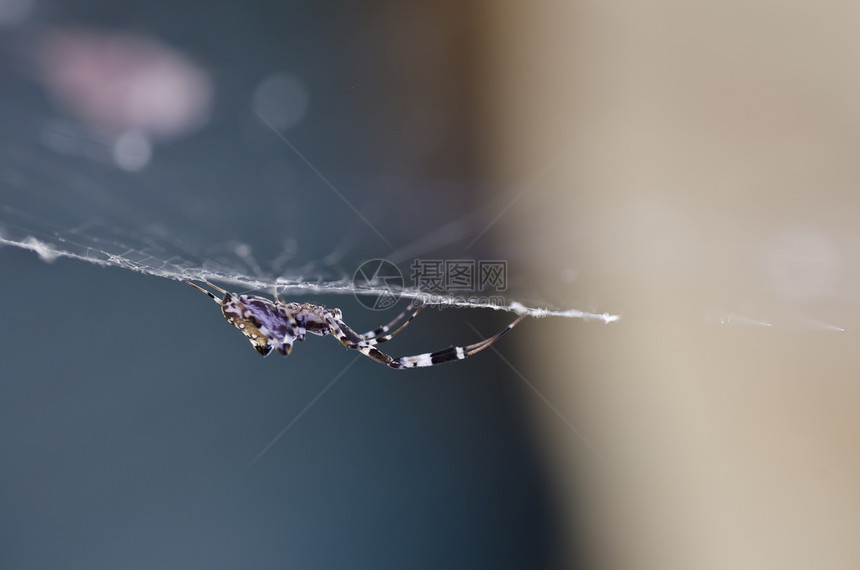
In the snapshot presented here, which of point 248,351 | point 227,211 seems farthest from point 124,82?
point 248,351

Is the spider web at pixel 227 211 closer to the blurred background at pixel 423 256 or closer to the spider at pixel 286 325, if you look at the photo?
the blurred background at pixel 423 256

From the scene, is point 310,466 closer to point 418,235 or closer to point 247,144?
point 418,235

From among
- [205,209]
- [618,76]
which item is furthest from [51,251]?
[618,76]

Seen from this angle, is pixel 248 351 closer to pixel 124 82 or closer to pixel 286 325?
pixel 286 325

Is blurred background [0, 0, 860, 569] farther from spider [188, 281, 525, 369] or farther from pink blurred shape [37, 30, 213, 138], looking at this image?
spider [188, 281, 525, 369]

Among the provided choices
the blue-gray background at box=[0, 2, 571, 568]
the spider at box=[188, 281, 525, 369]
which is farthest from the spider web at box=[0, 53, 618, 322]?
the spider at box=[188, 281, 525, 369]
